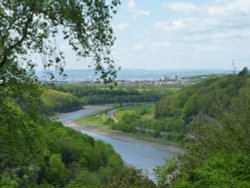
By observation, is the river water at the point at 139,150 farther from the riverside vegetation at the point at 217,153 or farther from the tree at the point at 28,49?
the tree at the point at 28,49

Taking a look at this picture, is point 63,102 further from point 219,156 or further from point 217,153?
point 219,156

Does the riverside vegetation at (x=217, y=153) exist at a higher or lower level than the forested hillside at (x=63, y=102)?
higher

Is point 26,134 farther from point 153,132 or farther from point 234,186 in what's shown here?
point 153,132

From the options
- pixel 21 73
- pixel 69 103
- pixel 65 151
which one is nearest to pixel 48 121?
pixel 21 73

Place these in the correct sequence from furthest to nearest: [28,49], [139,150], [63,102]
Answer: [63,102] → [139,150] → [28,49]

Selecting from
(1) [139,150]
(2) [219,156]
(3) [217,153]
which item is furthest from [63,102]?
(2) [219,156]

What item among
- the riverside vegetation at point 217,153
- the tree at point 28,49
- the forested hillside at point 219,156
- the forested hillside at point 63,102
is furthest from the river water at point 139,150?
the tree at point 28,49

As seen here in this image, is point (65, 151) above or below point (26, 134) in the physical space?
below

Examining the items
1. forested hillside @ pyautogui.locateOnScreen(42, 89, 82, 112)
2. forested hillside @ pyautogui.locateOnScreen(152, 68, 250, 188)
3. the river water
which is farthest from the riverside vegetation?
forested hillside @ pyautogui.locateOnScreen(42, 89, 82, 112)

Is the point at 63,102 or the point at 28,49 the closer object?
the point at 28,49

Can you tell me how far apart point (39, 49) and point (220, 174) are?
126 inches

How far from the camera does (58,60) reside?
6824mm

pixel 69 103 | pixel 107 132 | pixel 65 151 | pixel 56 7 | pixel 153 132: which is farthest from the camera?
pixel 69 103

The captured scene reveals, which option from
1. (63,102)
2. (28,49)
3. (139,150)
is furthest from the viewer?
(63,102)
